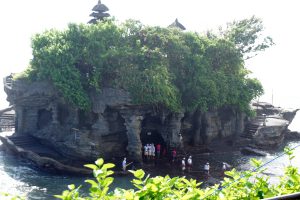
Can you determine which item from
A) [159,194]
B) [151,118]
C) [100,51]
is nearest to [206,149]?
[151,118]

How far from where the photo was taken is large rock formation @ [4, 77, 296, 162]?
97.0ft

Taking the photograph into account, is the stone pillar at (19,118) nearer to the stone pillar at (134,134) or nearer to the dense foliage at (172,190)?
the stone pillar at (134,134)

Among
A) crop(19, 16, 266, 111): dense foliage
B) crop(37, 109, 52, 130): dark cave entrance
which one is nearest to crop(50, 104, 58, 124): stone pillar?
crop(37, 109, 52, 130): dark cave entrance

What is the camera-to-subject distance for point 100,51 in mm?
29797

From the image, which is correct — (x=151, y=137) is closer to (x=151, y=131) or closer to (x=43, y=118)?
(x=151, y=131)

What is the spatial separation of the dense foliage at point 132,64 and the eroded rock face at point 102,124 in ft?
3.93

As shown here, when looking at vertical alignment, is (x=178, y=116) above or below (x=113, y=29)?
below

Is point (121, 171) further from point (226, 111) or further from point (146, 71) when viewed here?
point (226, 111)

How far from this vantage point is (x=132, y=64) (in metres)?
30.2

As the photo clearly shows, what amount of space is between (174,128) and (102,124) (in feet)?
23.5

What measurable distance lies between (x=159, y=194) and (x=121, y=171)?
23.6 meters

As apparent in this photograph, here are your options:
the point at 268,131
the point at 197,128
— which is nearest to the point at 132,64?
the point at 197,128

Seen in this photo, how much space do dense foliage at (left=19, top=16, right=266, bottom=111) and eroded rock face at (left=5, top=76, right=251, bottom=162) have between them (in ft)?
3.93

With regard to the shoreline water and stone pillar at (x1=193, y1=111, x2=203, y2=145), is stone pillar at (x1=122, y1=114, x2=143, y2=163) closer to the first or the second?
the shoreline water
